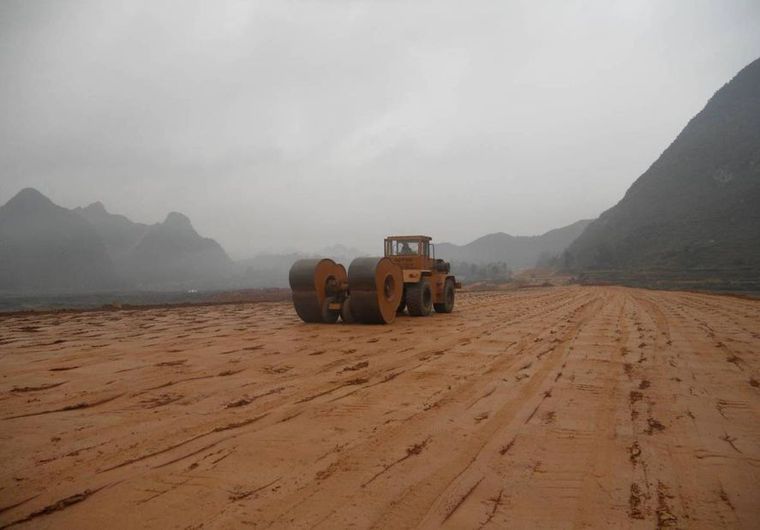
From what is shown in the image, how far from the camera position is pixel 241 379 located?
5324 millimetres

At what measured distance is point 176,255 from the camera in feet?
540

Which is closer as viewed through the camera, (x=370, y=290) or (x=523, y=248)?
(x=370, y=290)

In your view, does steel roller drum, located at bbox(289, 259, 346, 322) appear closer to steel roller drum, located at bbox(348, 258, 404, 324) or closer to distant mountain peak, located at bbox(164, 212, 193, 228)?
steel roller drum, located at bbox(348, 258, 404, 324)

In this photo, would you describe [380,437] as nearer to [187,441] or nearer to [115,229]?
[187,441]

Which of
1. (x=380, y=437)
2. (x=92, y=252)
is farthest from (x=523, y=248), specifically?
(x=380, y=437)

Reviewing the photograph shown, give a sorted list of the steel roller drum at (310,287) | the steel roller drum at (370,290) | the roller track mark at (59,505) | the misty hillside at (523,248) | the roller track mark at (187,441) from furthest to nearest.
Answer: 1. the misty hillside at (523,248)
2. the steel roller drum at (310,287)
3. the steel roller drum at (370,290)
4. the roller track mark at (187,441)
5. the roller track mark at (59,505)

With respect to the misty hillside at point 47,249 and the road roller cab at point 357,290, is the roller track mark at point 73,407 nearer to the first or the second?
the road roller cab at point 357,290

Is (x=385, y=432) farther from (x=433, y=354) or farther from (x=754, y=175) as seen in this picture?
(x=754, y=175)

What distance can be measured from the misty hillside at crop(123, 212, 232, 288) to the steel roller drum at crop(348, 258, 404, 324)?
408ft

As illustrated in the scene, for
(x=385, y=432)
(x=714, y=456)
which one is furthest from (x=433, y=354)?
(x=714, y=456)

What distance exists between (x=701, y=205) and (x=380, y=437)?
75545 millimetres

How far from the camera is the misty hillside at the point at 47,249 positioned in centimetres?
8494

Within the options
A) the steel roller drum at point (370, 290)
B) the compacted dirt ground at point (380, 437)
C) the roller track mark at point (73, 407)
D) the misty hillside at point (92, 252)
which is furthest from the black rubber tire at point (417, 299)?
the misty hillside at point (92, 252)

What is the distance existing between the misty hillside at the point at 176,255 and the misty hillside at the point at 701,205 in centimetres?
9996
